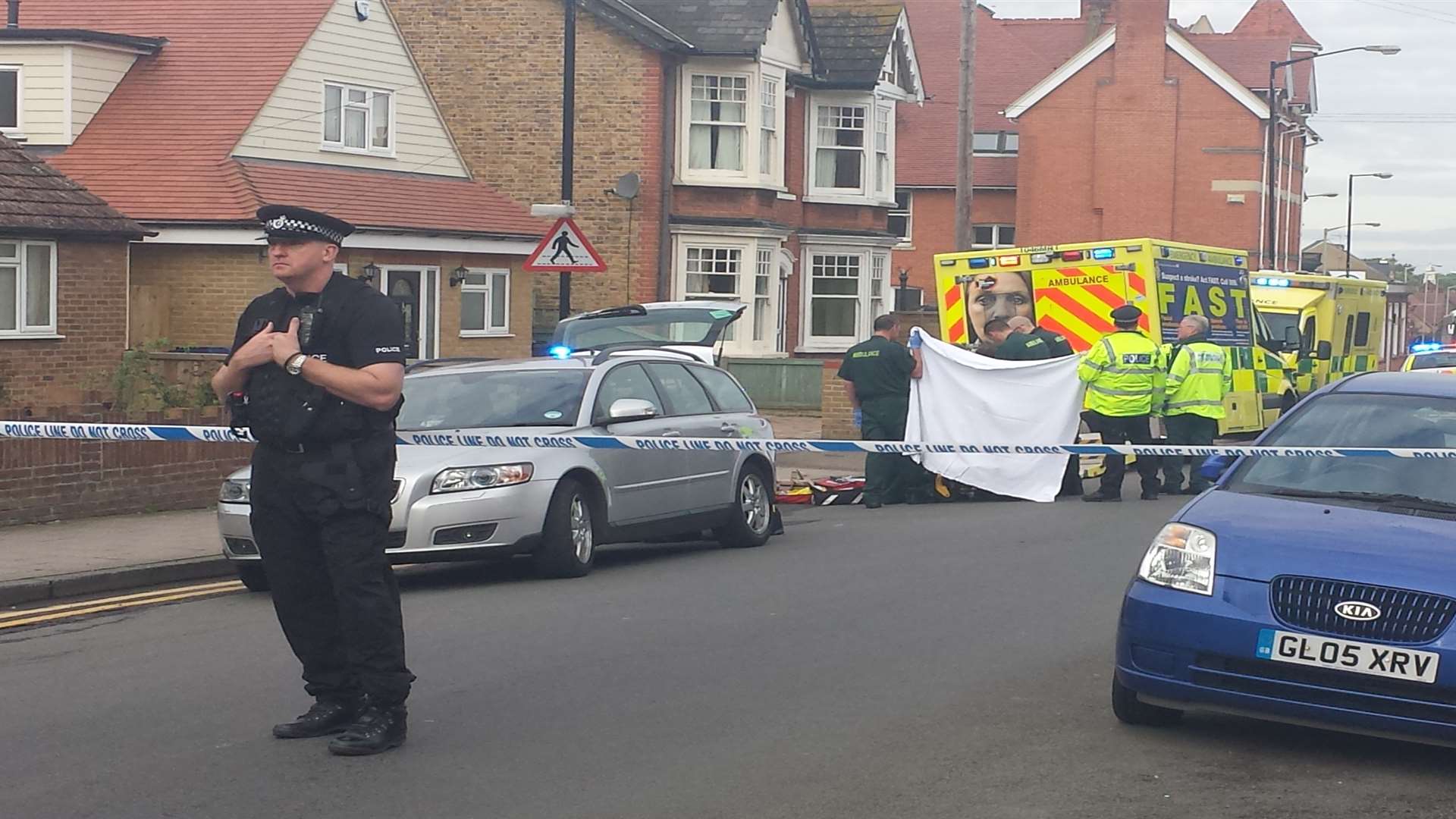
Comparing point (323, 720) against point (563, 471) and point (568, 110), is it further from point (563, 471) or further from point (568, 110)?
point (568, 110)

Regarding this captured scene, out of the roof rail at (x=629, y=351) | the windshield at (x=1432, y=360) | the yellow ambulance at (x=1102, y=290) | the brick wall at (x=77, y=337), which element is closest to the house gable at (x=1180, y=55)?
the windshield at (x=1432, y=360)

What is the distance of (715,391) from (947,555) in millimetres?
2292

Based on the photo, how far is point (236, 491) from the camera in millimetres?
10992

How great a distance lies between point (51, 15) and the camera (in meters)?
32.7

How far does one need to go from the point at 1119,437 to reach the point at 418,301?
16.5 meters

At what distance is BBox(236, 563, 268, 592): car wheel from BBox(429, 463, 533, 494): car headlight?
1.30 m

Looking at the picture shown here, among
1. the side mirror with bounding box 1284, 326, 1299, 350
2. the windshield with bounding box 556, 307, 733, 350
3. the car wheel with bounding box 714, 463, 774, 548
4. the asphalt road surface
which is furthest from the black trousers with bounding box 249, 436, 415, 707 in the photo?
the side mirror with bounding box 1284, 326, 1299, 350

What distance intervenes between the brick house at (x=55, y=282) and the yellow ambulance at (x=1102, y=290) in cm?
1111

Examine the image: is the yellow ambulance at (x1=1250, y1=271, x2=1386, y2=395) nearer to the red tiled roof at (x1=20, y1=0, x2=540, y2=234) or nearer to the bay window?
the red tiled roof at (x1=20, y1=0, x2=540, y2=234)

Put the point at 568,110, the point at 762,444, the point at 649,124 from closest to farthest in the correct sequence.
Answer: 1. the point at 762,444
2. the point at 568,110
3. the point at 649,124

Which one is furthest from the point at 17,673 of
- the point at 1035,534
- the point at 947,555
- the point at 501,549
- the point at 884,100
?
the point at 884,100

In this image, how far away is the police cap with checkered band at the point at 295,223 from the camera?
6434mm

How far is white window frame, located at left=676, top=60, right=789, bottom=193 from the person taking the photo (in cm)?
3494

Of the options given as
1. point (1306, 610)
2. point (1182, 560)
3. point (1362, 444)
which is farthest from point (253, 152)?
point (1306, 610)
